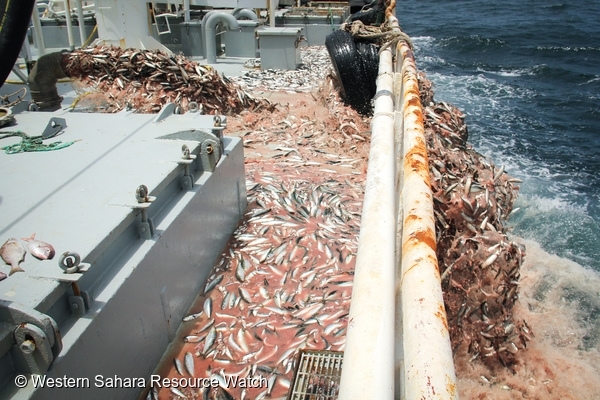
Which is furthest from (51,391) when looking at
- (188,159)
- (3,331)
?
(188,159)

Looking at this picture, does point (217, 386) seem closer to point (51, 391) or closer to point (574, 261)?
point (51, 391)

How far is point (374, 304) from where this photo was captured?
181 cm

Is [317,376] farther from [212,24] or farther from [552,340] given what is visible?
[212,24]

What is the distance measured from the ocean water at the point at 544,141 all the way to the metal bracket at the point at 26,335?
3.72 m

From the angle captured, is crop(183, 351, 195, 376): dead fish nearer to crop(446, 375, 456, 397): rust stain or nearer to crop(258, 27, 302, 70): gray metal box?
crop(446, 375, 456, 397): rust stain

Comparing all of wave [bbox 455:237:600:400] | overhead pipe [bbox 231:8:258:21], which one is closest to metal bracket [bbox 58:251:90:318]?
wave [bbox 455:237:600:400]

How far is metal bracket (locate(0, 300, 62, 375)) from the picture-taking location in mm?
2326

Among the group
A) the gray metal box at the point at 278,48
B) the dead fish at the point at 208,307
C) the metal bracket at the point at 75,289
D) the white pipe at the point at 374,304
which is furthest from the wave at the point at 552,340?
the gray metal box at the point at 278,48

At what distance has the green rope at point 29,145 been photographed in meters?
4.49

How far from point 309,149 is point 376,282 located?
7116mm

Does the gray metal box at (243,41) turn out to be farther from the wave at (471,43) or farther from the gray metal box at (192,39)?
the wave at (471,43)

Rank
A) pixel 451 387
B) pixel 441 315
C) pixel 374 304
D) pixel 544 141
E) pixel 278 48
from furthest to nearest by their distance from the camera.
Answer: pixel 278 48
pixel 544 141
pixel 374 304
pixel 441 315
pixel 451 387

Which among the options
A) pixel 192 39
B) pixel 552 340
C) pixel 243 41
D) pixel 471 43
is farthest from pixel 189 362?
pixel 471 43

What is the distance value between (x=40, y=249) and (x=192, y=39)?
16.6 meters
